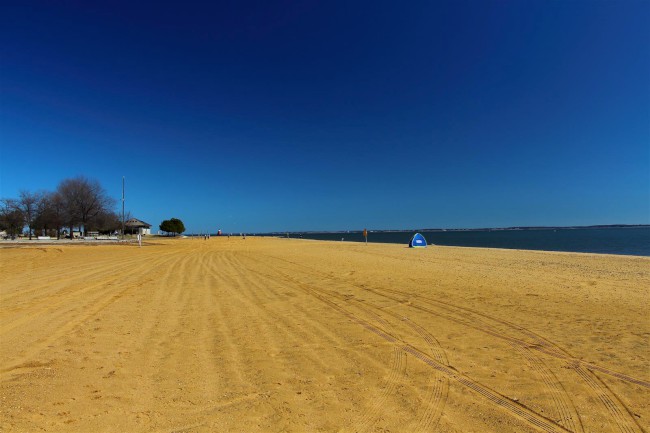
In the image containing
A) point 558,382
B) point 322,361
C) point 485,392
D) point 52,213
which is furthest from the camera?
point 52,213

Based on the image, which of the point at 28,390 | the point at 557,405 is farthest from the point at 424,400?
the point at 28,390

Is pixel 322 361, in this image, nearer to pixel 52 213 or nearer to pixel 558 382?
pixel 558 382

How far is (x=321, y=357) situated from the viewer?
462 cm

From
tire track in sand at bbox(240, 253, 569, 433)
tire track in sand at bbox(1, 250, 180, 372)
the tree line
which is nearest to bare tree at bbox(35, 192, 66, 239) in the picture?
the tree line

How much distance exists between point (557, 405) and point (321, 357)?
2.64 metres

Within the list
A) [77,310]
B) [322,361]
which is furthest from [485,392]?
[77,310]

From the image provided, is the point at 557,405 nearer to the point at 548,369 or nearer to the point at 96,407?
the point at 548,369

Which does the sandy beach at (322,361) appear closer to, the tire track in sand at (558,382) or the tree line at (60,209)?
the tire track in sand at (558,382)

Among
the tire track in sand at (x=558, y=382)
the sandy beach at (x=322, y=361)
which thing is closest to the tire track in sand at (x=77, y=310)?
the sandy beach at (x=322, y=361)

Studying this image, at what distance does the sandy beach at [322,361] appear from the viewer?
10.5ft

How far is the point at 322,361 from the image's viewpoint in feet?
14.7

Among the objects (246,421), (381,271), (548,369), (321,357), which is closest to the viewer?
(246,421)

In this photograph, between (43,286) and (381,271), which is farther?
(381,271)

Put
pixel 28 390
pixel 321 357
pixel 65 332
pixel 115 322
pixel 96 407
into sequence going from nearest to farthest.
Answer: pixel 96 407
pixel 28 390
pixel 321 357
pixel 65 332
pixel 115 322
